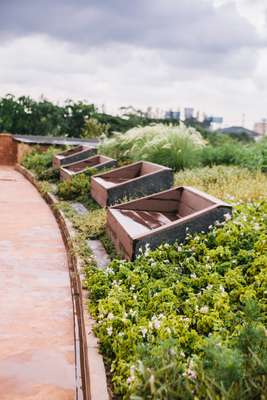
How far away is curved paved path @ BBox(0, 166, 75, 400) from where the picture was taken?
2.71 meters

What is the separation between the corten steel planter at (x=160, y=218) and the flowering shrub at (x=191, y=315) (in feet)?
0.38

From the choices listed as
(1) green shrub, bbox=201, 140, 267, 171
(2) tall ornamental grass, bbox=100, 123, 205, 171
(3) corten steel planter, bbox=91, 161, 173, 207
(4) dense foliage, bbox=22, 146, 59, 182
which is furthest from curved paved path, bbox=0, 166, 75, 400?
(1) green shrub, bbox=201, 140, 267, 171

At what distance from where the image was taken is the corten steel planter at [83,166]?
8.94 metres

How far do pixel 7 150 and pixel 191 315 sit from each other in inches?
508

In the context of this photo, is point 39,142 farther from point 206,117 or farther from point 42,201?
A: point 206,117

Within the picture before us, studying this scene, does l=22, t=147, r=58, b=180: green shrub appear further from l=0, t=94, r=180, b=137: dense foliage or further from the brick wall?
l=0, t=94, r=180, b=137: dense foliage

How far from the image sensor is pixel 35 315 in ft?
Answer: 11.7

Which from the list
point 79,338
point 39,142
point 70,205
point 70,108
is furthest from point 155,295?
point 70,108

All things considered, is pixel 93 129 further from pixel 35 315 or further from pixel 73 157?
pixel 35 315

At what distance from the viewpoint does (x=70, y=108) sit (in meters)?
19.9

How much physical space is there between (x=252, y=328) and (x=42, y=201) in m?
6.58

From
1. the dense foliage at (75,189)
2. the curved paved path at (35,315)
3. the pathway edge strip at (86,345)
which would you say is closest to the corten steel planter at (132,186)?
the dense foliage at (75,189)

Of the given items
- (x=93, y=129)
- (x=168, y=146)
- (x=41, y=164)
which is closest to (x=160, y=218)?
(x=168, y=146)

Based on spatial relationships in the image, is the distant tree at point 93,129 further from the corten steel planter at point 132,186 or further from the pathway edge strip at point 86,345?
the pathway edge strip at point 86,345
